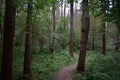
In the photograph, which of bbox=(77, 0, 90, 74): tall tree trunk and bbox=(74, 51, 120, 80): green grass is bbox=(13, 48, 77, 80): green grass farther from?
bbox=(74, 51, 120, 80): green grass

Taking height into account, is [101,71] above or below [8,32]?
below

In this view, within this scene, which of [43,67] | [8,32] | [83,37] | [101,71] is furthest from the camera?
[43,67]

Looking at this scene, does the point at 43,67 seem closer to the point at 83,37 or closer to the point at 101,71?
the point at 83,37

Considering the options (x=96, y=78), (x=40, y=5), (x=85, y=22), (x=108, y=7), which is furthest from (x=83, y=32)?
(x=108, y=7)

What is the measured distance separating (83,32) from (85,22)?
2.18 ft

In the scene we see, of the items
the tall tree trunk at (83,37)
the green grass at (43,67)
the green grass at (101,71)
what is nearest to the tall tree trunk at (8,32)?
the green grass at (43,67)

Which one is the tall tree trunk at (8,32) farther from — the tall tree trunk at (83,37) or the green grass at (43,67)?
the tall tree trunk at (83,37)

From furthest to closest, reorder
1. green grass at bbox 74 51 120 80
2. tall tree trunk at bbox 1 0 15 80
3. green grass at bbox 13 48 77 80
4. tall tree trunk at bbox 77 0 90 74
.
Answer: green grass at bbox 13 48 77 80 < tall tree trunk at bbox 77 0 90 74 < green grass at bbox 74 51 120 80 < tall tree trunk at bbox 1 0 15 80

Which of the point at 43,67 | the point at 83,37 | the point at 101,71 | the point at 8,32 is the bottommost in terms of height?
the point at 43,67

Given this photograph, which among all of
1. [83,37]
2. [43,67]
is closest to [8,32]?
[83,37]

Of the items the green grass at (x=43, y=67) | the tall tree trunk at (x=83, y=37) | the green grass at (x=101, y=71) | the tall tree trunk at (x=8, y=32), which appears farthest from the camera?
the green grass at (x=43, y=67)

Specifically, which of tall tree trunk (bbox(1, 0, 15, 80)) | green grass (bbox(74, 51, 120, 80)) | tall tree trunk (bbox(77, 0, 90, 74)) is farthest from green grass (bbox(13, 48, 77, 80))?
tall tree trunk (bbox(1, 0, 15, 80))

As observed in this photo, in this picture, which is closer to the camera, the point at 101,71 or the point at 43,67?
the point at 101,71

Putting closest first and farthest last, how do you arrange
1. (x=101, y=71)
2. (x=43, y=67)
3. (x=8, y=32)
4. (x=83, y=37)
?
(x=8, y=32) < (x=83, y=37) < (x=101, y=71) < (x=43, y=67)
